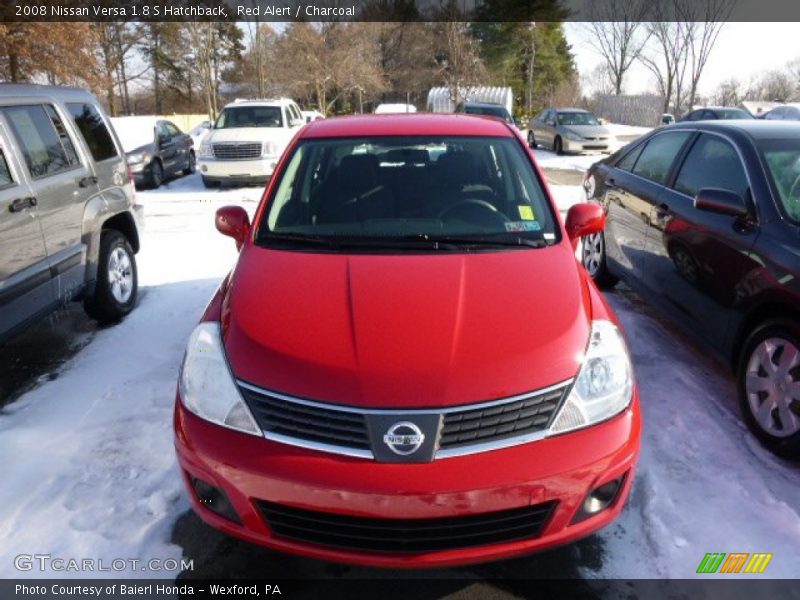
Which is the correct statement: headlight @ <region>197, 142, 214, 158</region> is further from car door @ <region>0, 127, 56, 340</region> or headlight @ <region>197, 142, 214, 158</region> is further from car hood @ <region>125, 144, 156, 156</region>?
car door @ <region>0, 127, 56, 340</region>

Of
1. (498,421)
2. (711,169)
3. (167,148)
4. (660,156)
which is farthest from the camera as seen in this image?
(167,148)

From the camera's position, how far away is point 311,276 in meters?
2.66

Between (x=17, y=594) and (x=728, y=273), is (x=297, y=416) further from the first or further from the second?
(x=728, y=273)

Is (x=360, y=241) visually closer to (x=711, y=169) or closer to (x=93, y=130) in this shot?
(x=711, y=169)

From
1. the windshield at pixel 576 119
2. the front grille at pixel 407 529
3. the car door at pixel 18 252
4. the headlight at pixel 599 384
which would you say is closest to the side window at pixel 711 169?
the headlight at pixel 599 384

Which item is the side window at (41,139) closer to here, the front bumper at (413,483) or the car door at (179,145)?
the front bumper at (413,483)

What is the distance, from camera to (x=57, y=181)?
436cm

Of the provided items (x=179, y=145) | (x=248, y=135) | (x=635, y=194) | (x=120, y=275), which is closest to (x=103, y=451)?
(x=120, y=275)

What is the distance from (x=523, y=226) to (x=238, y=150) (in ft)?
35.9

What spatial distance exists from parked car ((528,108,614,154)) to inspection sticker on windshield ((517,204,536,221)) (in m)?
16.7

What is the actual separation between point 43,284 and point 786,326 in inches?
176

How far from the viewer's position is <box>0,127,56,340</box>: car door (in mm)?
3688

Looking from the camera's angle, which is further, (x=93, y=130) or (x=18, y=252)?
(x=93, y=130)

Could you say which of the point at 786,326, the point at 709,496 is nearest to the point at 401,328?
the point at 709,496
